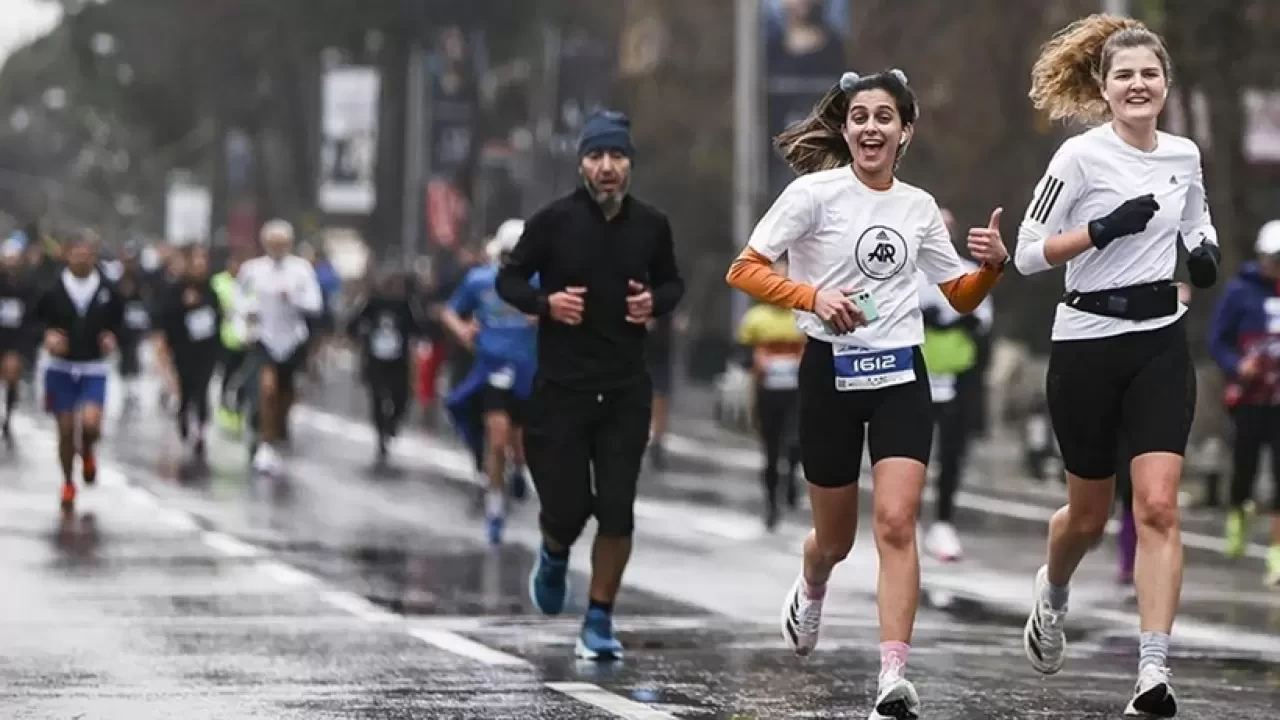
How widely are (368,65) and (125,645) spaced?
55.5 m

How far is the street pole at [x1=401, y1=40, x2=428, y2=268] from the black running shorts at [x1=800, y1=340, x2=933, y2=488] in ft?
157

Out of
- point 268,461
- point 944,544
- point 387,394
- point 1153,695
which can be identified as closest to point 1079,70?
point 1153,695

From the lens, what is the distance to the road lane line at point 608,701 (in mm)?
8977

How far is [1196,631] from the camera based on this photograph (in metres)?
13.0

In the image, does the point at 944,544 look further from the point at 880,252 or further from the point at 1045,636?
the point at 880,252

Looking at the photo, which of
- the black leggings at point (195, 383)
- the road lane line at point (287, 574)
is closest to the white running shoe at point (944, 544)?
the road lane line at point (287, 574)

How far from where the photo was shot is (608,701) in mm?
9367

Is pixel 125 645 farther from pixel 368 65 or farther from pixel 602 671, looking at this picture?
pixel 368 65

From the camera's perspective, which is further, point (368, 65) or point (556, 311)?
point (368, 65)

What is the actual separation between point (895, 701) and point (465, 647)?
3.04m

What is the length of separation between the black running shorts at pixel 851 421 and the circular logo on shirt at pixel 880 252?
0.26 m

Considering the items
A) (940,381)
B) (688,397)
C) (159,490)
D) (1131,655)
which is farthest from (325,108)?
(1131,655)

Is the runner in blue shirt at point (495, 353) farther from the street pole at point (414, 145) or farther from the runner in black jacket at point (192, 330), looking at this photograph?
the street pole at point (414, 145)

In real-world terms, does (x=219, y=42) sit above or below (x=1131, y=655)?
above
